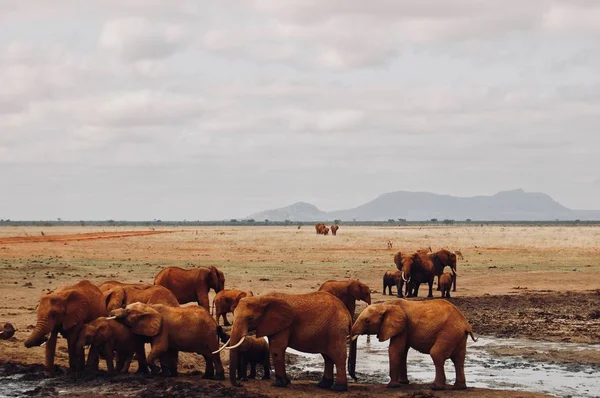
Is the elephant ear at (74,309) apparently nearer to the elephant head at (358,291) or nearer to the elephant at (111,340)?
the elephant at (111,340)

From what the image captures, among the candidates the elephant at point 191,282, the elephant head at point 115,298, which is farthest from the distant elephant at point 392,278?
the elephant head at point 115,298

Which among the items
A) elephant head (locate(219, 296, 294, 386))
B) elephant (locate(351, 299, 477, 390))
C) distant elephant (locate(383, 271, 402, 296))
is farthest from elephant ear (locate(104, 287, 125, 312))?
distant elephant (locate(383, 271, 402, 296))

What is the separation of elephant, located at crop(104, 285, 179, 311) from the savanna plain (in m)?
1.41

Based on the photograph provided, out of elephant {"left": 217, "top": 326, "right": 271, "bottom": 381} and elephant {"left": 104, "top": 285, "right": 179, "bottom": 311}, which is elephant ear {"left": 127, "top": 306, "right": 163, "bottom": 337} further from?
elephant {"left": 104, "top": 285, "right": 179, "bottom": 311}

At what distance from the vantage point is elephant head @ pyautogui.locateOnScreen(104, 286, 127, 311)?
1827 cm

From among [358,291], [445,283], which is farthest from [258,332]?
[445,283]

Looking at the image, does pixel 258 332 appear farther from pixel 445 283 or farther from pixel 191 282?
pixel 445 283

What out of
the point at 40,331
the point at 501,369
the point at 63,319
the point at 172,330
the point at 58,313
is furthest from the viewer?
the point at 501,369

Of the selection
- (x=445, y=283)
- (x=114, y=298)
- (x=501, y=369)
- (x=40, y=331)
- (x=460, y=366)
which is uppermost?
(x=114, y=298)

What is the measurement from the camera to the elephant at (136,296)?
1805cm

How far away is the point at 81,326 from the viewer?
1644 cm

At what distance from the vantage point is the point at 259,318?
51.0 ft

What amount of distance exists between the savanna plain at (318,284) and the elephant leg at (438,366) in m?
0.20

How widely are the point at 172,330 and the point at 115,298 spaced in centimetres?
312
